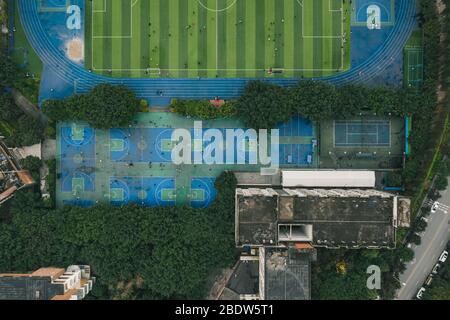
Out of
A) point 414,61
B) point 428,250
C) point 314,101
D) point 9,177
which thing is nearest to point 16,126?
point 9,177

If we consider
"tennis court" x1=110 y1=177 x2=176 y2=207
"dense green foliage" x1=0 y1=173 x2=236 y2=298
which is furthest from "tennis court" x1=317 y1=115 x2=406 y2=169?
"tennis court" x1=110 y1=177 x2=176 y2=207

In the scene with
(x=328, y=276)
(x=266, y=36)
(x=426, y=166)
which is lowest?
(x=328, y=276)

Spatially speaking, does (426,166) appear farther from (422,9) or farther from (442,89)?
(422,9)

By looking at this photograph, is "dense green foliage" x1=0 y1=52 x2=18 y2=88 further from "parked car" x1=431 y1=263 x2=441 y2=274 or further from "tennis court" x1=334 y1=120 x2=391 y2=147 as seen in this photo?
"parked car" x1=431 y1=263 x2=441 y2=274

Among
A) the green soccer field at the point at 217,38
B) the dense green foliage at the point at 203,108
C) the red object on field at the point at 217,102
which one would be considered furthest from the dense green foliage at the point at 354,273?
the green soccer field at the point at 217,38

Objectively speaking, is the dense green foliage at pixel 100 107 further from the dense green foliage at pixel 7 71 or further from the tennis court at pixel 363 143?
the tennis court at pixel 363 143

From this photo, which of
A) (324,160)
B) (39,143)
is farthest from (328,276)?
(39,143)

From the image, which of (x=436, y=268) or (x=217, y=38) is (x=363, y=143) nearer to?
(x=436, y=268)
